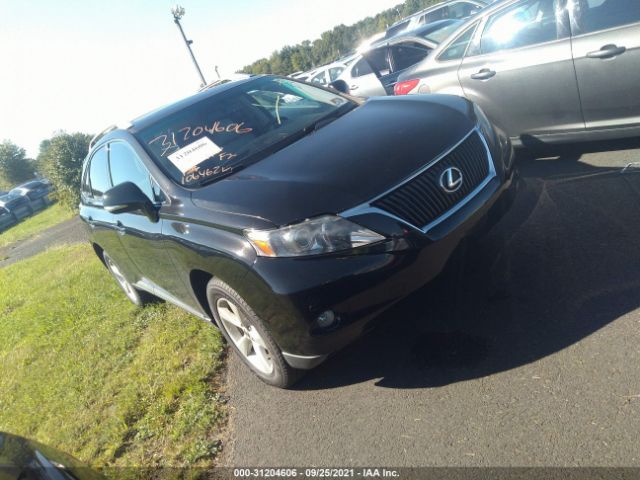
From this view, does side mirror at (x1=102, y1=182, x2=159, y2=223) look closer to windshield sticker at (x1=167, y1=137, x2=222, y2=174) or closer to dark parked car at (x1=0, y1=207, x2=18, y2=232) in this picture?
windshield sticker at (x1=167, y1=137, x2=222, y2=174)

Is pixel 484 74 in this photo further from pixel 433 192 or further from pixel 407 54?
pixel 407 54

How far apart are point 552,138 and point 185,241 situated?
3402 mm

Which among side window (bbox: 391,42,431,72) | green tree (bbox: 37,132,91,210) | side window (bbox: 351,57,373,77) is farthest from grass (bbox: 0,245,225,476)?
Result: green tree (bbox: 37,132,91,210)

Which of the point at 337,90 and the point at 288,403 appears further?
the point at 337,90

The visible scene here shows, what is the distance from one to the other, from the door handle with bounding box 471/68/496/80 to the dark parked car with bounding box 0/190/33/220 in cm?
2673

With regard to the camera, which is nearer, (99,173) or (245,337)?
(245,337)

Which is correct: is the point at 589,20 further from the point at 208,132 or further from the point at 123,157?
the point at 123,157

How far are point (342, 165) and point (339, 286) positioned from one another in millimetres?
726

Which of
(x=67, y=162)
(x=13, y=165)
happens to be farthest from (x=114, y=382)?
(x=13, y=165)

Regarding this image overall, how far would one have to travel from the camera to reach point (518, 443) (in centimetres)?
226

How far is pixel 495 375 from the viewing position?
269 centimetres

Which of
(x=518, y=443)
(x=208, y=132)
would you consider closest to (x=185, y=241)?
(x=208, y=132)

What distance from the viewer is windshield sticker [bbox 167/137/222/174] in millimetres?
3422

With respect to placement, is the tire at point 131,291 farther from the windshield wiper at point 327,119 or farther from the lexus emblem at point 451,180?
the lexus emblem at point 451,180
